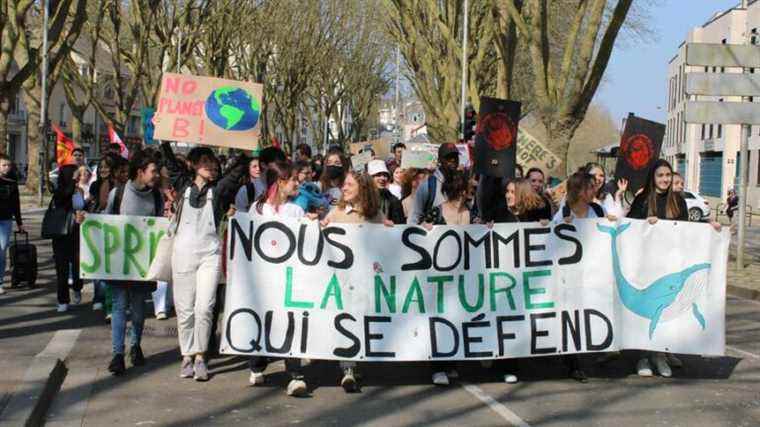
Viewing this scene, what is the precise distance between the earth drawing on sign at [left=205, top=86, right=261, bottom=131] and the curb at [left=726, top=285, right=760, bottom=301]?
7899mm

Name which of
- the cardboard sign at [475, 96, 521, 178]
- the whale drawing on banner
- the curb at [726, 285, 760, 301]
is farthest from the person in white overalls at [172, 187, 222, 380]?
the curb at [726, 285, 760, 301]

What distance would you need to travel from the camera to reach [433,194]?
9.83 metres

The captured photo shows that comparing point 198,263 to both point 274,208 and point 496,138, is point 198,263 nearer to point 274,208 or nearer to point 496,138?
point 274,208

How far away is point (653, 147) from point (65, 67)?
108 ft

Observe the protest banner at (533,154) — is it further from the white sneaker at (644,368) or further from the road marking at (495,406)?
the road marking at (495,406)

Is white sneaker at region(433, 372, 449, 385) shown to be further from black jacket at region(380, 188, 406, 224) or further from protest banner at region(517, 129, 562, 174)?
protest banner at region(517, 129, 562, 174)

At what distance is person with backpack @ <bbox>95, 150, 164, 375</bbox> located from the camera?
873 cm

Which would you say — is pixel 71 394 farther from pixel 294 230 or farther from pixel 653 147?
pixel 653 147

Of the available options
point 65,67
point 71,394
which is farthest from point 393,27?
point 71,394

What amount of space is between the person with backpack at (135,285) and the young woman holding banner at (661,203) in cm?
385

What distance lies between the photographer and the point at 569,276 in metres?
8.73

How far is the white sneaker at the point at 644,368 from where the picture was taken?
8.94m

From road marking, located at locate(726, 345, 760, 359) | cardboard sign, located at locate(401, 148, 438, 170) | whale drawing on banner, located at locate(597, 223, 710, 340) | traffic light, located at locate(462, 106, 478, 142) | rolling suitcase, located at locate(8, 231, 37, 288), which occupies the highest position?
traffic light, located at locate(462, 106, 478, 142)

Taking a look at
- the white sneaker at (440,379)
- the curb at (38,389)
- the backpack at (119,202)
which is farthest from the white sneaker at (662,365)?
the curb at (38,389)
